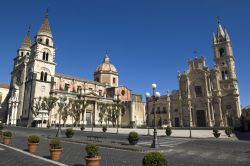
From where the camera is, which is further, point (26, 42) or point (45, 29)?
point (26, 42)

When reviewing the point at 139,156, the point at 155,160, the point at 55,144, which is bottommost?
the point at 139,156

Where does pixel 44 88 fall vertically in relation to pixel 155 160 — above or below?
above

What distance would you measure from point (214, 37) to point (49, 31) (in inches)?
1899

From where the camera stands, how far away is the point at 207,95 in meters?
54.4

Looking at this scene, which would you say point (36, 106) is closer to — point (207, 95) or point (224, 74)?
point (207, 95)

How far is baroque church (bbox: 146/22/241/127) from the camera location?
5153 centimetres

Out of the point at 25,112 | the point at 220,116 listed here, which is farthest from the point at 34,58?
the point at 220,116

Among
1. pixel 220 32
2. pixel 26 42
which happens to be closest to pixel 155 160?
pixel 220 32

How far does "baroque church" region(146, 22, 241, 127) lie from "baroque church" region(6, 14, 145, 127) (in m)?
12.5

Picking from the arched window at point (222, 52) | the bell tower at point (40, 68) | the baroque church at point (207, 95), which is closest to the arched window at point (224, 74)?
the baroque church at point (207, 95)

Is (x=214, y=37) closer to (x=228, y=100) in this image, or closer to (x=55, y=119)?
(x=228, y=100)

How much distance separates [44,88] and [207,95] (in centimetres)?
4283

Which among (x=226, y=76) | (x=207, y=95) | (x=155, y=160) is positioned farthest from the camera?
(x=226, y=76)

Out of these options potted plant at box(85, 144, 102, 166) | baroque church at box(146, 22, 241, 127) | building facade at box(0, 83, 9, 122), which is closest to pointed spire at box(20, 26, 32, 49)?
building facade at box(0, 83, 9, 122)
